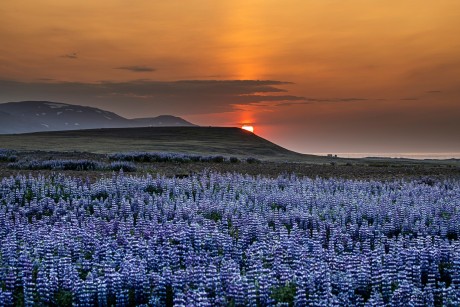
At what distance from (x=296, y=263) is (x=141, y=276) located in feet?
7.43

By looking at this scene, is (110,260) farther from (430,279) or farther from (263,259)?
(430,279)

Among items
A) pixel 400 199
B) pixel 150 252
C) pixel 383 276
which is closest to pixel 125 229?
pixel 150 252

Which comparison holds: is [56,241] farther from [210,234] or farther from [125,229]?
[210,234]

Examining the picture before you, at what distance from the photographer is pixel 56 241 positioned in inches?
356

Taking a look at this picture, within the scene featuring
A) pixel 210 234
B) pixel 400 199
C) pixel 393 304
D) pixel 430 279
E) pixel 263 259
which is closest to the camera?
pixel 393 304

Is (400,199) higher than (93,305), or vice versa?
(400,199)

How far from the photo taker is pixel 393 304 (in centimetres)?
655

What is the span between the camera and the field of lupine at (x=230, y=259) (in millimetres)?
6852

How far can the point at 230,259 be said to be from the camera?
302 inches

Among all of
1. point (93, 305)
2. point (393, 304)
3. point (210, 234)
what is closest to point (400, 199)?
point (210, 234)

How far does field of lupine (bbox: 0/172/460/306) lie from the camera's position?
6.85 meters

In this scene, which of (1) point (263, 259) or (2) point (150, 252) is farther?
(1) point (263, 259)

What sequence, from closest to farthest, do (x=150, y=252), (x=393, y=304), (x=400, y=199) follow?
(x=393, y=304), (x=150, y=252), (x=400, y=199)

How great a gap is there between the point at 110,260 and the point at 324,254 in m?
3.20
